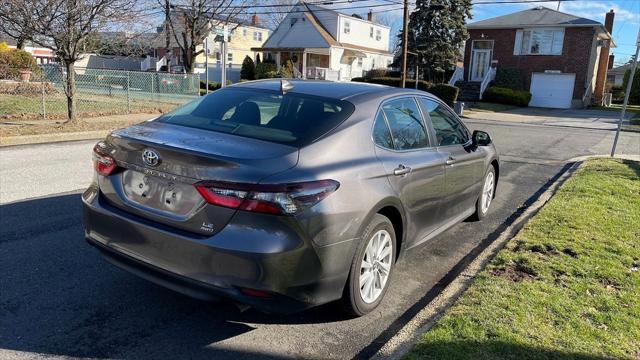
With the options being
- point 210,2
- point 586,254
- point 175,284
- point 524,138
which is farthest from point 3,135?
point 210,2

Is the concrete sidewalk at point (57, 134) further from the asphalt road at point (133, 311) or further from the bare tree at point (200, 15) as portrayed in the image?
the bare tree at point (200, 15)

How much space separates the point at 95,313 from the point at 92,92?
19.6 metres

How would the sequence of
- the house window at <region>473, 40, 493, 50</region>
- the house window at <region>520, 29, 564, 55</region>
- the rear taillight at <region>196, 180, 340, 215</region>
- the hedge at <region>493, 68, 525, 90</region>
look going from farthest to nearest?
the house window at <region>473, 40, 493, 50</region>, the hedge at <region>493, 68, 525, 90</region>, the house window at <region>520, 29, 564, 55</region>, the rear taillight at <region>196, 180, 340, 215</region>

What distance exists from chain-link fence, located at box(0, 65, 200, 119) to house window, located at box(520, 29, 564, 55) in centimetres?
2592

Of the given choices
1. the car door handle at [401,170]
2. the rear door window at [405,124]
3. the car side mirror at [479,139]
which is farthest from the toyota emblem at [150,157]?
the car side mirror at [479,139]

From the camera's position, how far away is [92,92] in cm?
2106

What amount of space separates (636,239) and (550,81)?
1382 inches

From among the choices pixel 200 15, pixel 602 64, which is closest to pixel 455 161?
pixel 200 15

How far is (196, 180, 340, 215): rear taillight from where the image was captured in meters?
2.93

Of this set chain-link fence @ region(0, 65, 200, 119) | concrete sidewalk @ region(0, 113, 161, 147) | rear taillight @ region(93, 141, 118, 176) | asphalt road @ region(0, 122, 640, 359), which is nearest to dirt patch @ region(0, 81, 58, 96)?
chain-link fence @ region(0, 65, 200, 119)

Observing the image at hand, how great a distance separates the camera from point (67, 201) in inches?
243

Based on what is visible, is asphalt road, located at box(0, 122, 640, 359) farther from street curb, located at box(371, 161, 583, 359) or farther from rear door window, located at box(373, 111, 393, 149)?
rear door window, located at box(373, 111, 393, 149)

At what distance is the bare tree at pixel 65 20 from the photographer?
39.1 feet

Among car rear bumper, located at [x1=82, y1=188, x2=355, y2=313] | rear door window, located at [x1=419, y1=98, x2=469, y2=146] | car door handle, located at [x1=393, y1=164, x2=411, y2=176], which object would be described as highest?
rear door window, located at [x1=419, y1=98, x2=469, y2=146]
